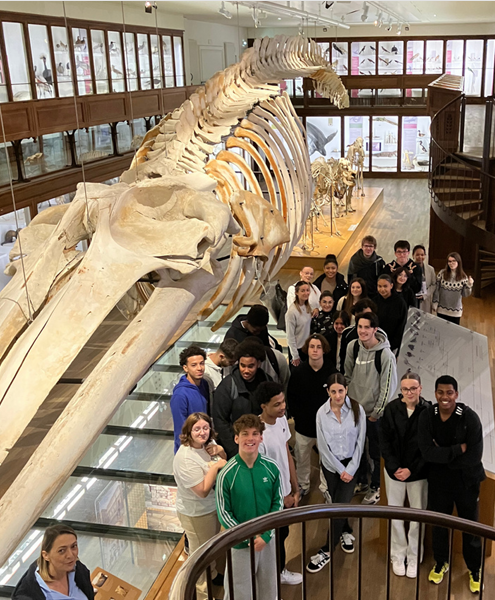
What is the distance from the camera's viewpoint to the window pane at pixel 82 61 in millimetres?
8670

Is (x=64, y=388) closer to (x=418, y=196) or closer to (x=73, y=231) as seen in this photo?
(x=73, y=231)

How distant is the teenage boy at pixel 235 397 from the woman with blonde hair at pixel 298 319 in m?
1.52

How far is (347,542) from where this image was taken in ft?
15.0

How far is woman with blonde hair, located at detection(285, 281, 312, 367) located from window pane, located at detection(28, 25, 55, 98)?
406 cm

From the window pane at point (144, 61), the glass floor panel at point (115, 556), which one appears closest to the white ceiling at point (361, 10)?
the window pane at point (144, 61)

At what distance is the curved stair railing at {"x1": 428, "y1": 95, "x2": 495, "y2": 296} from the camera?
29.8 ft

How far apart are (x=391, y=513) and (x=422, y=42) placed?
67.7 ft

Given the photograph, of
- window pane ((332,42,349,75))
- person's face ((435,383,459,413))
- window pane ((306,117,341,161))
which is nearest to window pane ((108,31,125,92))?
person's face ((435,383,459,413))

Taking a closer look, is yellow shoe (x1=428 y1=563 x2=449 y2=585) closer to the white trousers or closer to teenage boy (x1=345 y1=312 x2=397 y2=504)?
the white trousers

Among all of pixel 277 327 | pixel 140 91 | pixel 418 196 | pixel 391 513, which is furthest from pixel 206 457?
pixel 418 196

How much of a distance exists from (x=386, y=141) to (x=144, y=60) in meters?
12.6

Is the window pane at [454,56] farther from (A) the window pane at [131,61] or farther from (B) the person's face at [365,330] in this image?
(B) the person's face at [365,330]

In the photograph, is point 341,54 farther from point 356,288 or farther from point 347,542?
point 347,542

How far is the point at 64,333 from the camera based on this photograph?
5.87ft
